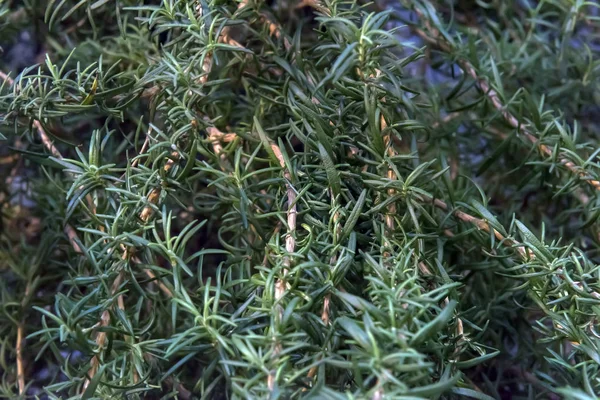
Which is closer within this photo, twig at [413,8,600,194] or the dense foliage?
the dense foliage

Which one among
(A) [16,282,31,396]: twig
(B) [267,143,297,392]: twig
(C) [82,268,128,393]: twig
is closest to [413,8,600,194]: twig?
(B) [267,143,297,392]: twig

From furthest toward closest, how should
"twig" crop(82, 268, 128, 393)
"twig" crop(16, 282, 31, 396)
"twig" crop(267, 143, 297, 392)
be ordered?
"twig" crop(16, 282, 31, 396) → "twig" crop(82, 268, 128, 393) → "twig" crop(267, 143, 297, 392)

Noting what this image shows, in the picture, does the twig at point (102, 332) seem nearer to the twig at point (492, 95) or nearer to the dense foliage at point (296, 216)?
the dense foliage at point (296, 216)

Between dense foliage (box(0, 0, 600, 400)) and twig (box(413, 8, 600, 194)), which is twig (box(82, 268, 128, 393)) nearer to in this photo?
dense foliage (box(0, 0, 600, 400))

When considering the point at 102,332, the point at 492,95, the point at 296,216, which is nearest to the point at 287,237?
the point at 296,216

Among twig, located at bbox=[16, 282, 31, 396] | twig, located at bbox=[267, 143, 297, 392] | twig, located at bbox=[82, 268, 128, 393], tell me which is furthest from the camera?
twig, located at bbox=[16, 282, 31, 396]

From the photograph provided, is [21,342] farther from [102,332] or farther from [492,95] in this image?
[492,95]

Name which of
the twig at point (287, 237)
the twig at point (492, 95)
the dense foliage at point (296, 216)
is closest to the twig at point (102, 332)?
the dense foliage at point (296, 216)
